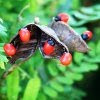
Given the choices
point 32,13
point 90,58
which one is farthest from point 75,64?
point 32,13

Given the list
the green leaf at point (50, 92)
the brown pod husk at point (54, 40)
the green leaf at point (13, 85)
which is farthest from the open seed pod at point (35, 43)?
the green leaf at point (50, 92)

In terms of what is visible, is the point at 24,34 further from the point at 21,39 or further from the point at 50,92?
the point at 50,92

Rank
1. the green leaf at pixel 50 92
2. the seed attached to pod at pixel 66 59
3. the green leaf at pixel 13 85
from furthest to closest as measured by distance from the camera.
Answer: the green leaf at pixel 50 92
the green leaf at pixel 13 85
the seed attached to pod at pixel 66 59

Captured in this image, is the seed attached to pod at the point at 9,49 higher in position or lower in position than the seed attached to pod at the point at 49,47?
higher

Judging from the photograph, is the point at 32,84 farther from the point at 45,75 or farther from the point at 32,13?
the point at 32,13

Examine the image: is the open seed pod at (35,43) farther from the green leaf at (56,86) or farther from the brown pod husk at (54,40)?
the green leaf at (56,86)

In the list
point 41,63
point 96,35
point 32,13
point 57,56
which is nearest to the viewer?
point 57,56
